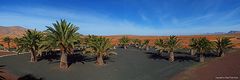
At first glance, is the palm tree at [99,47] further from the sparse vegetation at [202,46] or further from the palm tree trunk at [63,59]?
the sparse vegetation at [202,46]

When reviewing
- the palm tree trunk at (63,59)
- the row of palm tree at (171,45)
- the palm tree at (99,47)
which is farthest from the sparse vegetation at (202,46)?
the palm tree trunk at (63,59)

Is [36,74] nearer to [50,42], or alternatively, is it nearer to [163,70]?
[50,42]

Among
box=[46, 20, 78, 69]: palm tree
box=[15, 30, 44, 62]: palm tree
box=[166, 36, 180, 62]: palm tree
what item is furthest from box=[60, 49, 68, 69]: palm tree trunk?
box=[166, 36, 180, 62]: palm tree

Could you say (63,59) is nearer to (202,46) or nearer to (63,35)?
(63,35)

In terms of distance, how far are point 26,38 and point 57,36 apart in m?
12.9

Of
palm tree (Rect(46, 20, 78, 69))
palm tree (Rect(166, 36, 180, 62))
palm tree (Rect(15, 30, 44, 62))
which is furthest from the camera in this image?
palm tree (Rect(166, 36, 180, 62))

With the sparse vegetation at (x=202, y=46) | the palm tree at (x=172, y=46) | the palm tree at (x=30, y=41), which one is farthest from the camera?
the palm tree at (x=172, y=46)

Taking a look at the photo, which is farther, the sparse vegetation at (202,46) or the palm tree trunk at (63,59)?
the sparse vegetation at (202,46)

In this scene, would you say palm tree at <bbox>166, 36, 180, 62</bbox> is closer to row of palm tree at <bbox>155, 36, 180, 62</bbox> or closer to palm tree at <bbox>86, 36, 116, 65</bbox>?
row of palm tree at <bbox>155, 36, 180, 62</bbox>

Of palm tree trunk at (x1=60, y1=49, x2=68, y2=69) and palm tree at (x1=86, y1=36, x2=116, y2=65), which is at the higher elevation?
palm tree at (x1=86, y1=36, x2=116, y2=65)

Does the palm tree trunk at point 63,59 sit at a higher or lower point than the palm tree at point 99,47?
lower

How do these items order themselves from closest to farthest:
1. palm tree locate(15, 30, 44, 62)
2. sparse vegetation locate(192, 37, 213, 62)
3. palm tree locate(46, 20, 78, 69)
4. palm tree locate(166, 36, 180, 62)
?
palm tree locate(46, 20, 78, 69) → palm tree locate(15, 30, 44, 62) → sparse vegetation locate(192, 37, 213, 62) → palm tree locate(166, 36, 180, 62)

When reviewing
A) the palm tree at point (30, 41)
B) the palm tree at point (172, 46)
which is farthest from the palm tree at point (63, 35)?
the palm tree at point (172, 46)

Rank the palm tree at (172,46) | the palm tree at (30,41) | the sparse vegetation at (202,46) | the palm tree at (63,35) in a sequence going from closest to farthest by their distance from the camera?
1. the palm tree at (63,35)
2. the palm tree at (30,41)
3. the sparse vegetation at (202,46)
4. the palm tree at (172,46)
